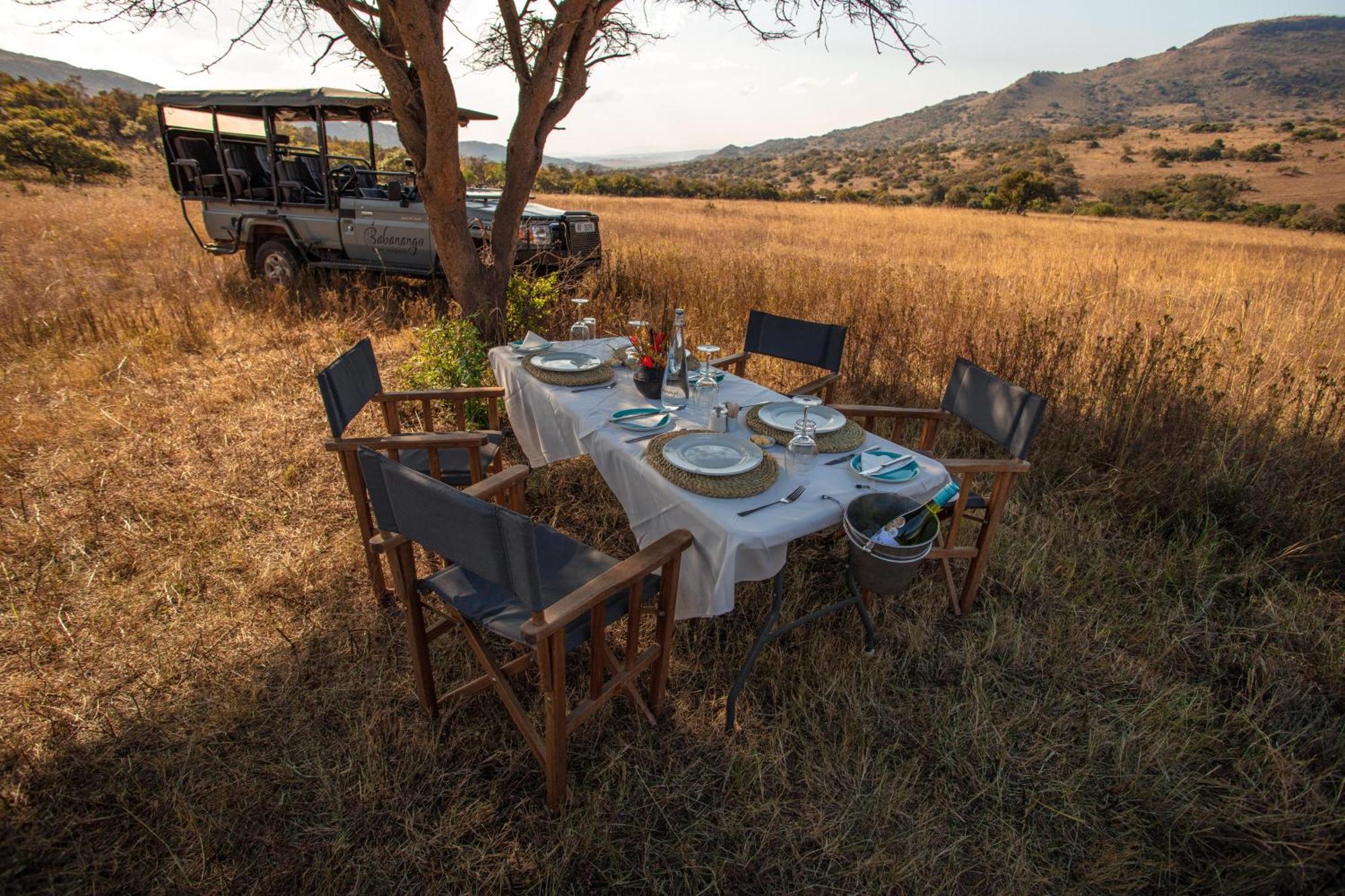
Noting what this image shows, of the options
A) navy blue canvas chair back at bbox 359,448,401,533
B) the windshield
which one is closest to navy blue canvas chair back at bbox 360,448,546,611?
navy blue canvas chair back at bbox 359,448,401,533

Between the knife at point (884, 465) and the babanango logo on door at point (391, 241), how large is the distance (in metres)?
6.07

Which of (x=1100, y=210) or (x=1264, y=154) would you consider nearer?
(x=1100, y=210)

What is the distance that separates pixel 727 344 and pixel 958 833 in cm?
422

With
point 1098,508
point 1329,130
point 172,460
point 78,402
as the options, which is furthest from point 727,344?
point 1329,130

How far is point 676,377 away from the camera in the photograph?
2.56 meters

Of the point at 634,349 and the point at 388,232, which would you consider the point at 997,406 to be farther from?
the point at 388,232

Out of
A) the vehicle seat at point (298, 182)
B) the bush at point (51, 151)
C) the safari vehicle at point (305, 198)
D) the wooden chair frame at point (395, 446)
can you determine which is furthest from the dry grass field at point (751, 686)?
the bush at point (51, 151)

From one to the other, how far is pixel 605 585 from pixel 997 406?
1913 mm

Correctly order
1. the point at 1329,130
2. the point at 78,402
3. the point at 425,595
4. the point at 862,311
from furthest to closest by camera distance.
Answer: the point at 1329,130 < the point at 862,311 < the point at 78,402 < the point at 425,595

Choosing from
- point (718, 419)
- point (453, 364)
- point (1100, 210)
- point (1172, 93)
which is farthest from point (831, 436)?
point (1172, 93)

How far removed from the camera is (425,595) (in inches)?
121

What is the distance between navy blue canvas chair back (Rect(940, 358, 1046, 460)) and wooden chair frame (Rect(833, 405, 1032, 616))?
8 centimetres

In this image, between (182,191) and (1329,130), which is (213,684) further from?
(1329,130)

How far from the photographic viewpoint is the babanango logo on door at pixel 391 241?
6578mm
